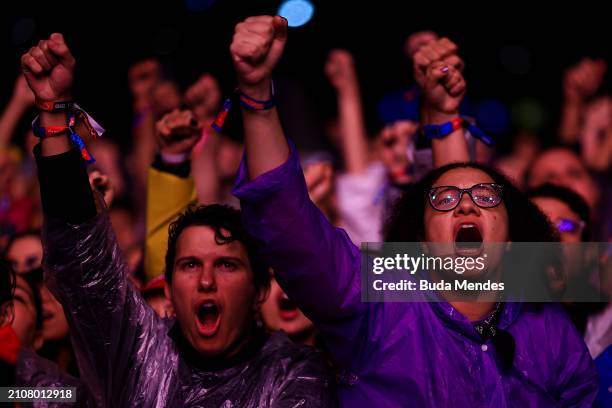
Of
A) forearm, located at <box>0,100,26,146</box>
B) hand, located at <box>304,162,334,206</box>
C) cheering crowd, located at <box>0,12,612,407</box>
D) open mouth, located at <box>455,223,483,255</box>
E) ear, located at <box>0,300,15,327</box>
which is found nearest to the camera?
cheering crowd, located at <box>0,12,612,407</box>

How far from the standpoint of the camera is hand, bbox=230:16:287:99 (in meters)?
1.84

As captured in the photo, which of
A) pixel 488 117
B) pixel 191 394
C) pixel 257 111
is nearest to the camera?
pixel 257 111

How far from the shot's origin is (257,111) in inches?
75.1

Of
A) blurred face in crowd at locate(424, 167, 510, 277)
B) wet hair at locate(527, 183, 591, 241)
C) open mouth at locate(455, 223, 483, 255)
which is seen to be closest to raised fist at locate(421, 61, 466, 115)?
blurred face in crowd at locate(424, 167, 510, 277)

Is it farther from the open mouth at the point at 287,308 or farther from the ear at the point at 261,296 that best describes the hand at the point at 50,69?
the open mouth at the point at 287,308

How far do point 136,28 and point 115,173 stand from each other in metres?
0.93

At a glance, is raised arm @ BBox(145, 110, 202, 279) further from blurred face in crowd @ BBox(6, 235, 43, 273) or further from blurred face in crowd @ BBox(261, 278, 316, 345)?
blurred face in crowd @ BBox(6, 235, 43, 273)

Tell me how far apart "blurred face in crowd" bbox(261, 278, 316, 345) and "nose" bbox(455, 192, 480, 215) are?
0.83 m

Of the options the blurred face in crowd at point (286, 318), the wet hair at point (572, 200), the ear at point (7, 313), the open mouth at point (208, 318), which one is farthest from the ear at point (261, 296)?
the wet hair at point (572, 200)

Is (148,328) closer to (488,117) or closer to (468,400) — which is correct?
(468,400)

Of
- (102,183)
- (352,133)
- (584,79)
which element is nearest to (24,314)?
(102,183)

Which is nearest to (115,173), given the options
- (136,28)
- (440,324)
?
(136,28)

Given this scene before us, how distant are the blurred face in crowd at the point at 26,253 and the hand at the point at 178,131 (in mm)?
661

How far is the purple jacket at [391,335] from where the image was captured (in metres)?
1.92
